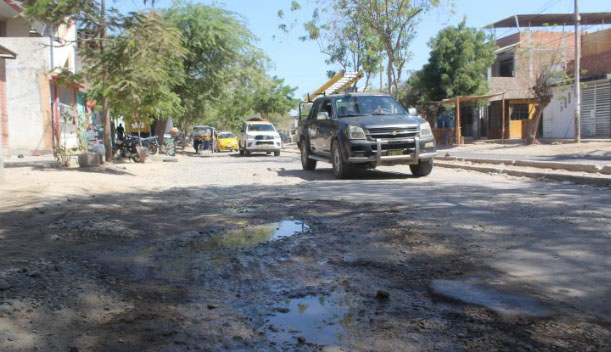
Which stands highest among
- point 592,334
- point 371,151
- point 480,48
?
point 480,48

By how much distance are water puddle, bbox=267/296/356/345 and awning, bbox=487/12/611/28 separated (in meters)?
38.2

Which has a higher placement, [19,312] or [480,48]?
Result: [480,48]

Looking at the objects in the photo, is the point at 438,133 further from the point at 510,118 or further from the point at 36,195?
the point at 36,195

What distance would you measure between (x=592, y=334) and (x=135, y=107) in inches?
546

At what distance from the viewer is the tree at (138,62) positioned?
13.9 metres

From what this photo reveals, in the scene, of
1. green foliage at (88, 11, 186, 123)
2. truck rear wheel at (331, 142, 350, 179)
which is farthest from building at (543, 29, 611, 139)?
green foliage at (88, 11, 186, 123)

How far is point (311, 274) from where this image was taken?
430 centimetres

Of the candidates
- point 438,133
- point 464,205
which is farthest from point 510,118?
point 464,205

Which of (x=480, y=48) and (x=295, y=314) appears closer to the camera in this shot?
(x=295, y=314)

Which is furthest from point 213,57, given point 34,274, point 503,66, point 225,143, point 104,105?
point 34,274

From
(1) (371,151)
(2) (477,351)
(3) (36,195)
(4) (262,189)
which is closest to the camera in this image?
(2) (477,351)

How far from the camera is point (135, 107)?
49.5ft

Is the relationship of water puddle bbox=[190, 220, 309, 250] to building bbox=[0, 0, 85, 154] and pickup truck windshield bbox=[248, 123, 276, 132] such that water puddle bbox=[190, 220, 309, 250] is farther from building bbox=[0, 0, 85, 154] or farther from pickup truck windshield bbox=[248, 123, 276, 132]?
pickup truck windshield bbox=[248, 123, 276, 132]

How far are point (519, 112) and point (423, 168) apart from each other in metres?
27.3
